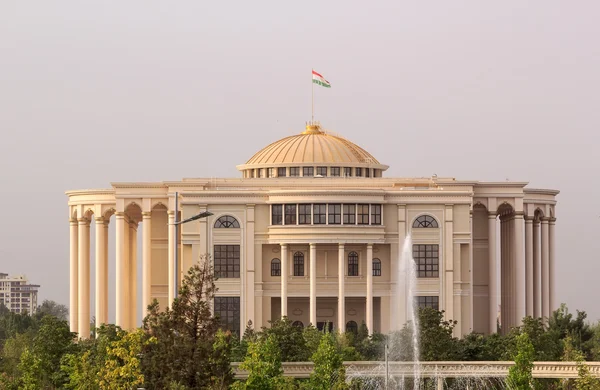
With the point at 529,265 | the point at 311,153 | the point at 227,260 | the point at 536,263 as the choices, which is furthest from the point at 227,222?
the point at 536,263

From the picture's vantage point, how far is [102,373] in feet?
153

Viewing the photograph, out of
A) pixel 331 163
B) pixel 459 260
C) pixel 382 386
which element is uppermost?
pixel 331 163

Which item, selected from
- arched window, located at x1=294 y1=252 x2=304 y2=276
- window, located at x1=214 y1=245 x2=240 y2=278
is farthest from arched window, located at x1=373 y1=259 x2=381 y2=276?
window, located at x1=214 y1=245 x2=240 y2=278

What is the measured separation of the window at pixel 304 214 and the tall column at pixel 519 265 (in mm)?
12145

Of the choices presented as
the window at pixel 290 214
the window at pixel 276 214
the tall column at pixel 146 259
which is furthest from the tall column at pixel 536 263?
the tall column at pixel 146 259

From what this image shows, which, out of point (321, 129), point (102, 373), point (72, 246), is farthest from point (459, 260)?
point (102, 373)

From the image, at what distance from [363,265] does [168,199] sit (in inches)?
446

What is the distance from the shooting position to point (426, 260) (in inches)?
3007

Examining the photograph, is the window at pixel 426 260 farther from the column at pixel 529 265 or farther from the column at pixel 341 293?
the column at pixel 529 265

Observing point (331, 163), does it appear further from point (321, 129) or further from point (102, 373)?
point (102, 373)

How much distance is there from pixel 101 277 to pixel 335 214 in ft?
49.9

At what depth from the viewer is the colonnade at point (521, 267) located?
263 feet

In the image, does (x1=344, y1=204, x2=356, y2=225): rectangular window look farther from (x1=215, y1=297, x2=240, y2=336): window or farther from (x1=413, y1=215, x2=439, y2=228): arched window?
(x1=215, y1=297, x2=240, y2=336): window

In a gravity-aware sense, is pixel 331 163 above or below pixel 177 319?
above
